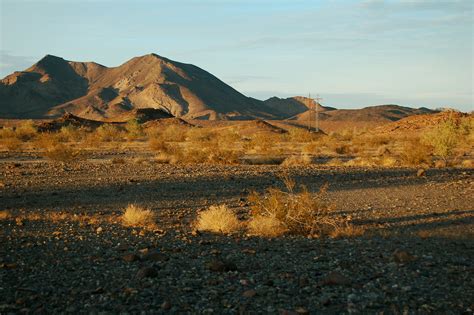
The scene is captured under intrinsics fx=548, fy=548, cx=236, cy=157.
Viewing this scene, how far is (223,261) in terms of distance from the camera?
7.67 metres

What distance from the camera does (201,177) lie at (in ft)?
64.4

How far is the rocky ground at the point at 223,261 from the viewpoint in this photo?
20.2ft

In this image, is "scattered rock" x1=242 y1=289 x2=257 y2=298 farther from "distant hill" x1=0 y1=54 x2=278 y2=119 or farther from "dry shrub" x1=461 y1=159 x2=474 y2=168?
"distant hill" x1=0 y1=54 x2=278 y2=119

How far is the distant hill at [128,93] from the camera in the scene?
152500mm

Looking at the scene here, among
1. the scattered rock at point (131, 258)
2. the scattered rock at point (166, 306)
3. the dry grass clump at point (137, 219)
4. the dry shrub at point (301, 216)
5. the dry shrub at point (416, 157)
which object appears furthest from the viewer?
the dry shrub at point (416, 157)

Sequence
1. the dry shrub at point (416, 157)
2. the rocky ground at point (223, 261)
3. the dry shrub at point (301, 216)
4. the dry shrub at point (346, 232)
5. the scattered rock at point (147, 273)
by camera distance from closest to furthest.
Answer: the rocky ground at point (223, 261) → the scattered rock at point (147, 273) → the dry shrub at point (346, 232) → the dry shrub at point (301, 216) → the dry shrub at point (416, 157)

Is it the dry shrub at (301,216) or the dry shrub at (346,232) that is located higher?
the dry shrub at (301,216)

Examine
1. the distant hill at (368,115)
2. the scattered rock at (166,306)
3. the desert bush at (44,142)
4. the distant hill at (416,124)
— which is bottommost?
the scattered rock at (166,306)

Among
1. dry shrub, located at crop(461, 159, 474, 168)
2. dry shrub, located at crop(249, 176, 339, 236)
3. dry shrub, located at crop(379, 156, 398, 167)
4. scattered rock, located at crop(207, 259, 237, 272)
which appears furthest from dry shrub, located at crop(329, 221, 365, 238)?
dry shrub, located at crop(461, 159, 474, 168)

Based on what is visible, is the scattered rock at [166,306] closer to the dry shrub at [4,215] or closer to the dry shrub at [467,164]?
the dry shrub at [4,215]

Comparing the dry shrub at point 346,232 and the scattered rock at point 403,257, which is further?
the dry shrub at point 346,232

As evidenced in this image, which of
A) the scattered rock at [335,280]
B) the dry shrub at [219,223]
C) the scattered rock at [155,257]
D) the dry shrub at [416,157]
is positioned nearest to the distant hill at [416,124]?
the dry shrub at [416,157]

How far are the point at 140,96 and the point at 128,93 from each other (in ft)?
20.0

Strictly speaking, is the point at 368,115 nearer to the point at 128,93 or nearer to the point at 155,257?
the point at 128,93
